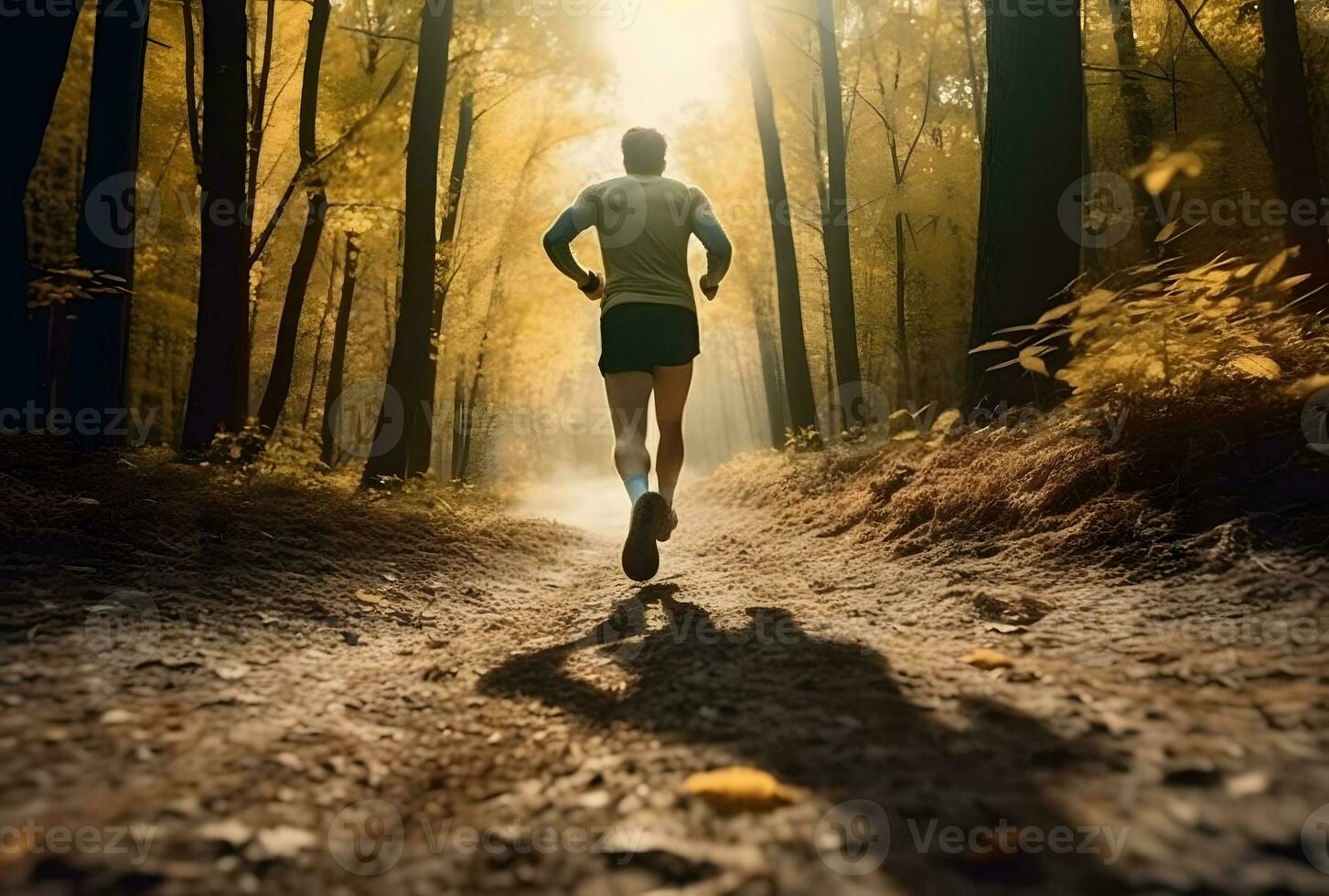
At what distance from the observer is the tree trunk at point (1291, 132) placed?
6633 mm

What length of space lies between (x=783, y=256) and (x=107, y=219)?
8.37m

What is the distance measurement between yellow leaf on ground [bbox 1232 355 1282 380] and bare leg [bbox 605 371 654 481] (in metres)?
2.75

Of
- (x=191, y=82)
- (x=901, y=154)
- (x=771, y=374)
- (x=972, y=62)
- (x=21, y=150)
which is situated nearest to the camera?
(x=21, y=150)

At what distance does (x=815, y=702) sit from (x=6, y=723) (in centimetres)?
190

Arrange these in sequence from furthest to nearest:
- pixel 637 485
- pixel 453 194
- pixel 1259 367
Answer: pixel 453 194 < pixel 637 485 < pixel 1259 367

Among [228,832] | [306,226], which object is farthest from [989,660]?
[306,226]

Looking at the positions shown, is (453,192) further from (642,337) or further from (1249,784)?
(1249,784)

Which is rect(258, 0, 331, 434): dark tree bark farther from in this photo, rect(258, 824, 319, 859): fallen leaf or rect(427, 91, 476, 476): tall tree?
rect(258, 824, 319, 859): fallen leaf

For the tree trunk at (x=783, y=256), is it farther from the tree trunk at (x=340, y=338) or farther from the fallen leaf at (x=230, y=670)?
the fallen leaf at (x=230, y=670)

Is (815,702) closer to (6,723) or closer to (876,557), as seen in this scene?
(6,723)

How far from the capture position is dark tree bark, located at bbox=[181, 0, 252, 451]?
5961 millimetres

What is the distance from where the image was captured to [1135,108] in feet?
40.4

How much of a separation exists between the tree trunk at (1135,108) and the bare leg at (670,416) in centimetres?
1061

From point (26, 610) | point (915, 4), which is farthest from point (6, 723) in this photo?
point (915, 4)
